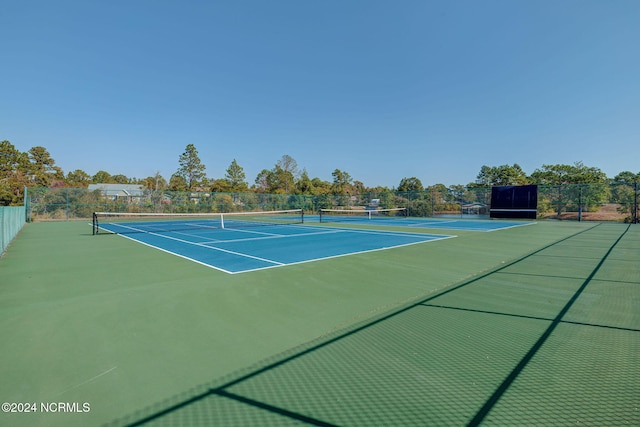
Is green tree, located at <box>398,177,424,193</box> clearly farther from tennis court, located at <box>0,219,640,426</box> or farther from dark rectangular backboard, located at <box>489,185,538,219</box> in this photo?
tennis court, located at <box>0,219,640,426</box>

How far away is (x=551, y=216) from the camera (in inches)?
960

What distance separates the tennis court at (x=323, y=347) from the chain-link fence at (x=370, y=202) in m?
21.1

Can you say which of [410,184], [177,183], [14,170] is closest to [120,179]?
[177,183]

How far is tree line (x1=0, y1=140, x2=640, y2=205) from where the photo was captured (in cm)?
3169

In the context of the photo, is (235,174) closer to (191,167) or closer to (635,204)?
(191,167)

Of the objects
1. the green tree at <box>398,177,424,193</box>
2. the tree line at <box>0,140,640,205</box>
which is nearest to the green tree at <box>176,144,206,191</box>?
the tree line at <box>0,140,640,205</box>

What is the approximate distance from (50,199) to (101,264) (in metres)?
22.6

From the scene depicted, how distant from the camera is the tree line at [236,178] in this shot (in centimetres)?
3169

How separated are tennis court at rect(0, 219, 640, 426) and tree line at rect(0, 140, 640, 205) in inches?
1007

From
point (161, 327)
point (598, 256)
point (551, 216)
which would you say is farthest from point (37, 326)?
point (551, 216)

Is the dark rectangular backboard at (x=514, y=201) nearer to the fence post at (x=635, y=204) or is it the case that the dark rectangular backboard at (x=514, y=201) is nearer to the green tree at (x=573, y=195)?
the green tree at (x=573, y=195)

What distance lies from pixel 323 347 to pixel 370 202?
30.1 meters

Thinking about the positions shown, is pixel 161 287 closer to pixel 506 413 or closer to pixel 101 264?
pixel 101 264

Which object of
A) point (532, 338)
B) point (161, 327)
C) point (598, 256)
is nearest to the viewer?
point (532, 338)
